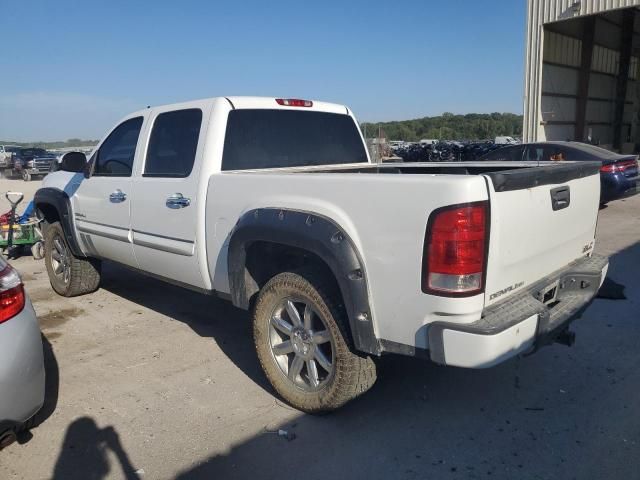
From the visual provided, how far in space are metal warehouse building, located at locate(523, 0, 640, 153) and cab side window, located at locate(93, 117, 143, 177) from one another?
17426mm

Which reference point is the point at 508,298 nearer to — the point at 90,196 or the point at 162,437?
the point at 162,437

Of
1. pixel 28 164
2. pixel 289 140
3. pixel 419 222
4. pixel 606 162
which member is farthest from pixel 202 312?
pixel 28 164

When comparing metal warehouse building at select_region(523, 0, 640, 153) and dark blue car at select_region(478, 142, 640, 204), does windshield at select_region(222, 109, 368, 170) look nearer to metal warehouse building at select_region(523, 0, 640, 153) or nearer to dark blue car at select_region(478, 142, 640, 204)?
dark blue car at select_region(478, 142, 640, 204)

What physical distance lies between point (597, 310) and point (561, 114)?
2158 cm

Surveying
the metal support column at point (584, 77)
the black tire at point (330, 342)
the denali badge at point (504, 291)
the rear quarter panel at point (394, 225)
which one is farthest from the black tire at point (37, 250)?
the metal support column at point (584, 77)

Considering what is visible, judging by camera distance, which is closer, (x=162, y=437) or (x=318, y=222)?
(x=318, y=222)

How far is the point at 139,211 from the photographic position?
4523mm

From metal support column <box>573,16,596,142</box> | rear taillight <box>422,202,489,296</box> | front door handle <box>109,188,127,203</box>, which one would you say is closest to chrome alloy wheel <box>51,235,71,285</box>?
front door handle <box>109,188,127,203</box>

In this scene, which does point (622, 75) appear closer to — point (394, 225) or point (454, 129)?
point (394, 225)

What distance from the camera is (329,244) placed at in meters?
2.93

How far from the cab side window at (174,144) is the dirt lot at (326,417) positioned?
1.55 metres

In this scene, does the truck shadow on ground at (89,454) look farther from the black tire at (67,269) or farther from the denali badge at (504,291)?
the black tire at (67,269)

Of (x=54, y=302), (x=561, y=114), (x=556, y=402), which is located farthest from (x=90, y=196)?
(x=561, y=114)

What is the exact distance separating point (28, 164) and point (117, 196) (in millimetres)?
29879
